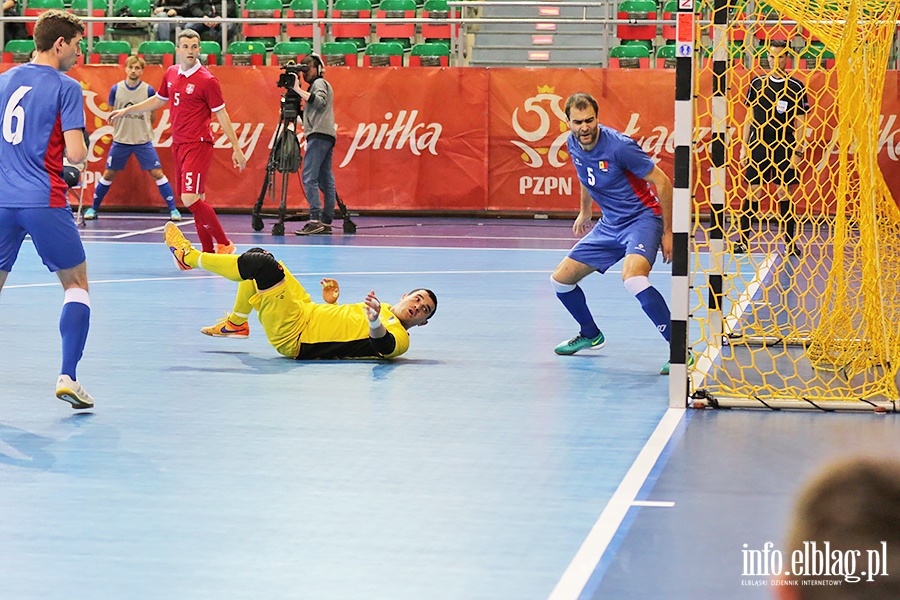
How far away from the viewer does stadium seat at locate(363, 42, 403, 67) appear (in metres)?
20.9

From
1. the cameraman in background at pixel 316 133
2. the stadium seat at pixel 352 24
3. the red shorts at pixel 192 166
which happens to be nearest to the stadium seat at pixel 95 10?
the stadium seat at pixel 352 24

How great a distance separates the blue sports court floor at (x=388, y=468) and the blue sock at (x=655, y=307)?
34cm

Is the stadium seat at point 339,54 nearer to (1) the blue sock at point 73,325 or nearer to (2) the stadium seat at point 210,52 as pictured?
(2) the stadium seat at point 210,52

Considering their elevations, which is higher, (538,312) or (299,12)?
(299,12)

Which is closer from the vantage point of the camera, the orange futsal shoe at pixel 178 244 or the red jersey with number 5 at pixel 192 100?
the orange futsal shoe at pixel 178 244

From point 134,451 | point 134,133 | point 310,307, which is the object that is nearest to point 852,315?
point 310,307

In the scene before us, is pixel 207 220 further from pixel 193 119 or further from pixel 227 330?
pixel 227 330

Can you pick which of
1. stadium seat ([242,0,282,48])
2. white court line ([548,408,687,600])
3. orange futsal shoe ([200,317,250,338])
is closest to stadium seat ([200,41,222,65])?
stadium seat ([242,0,282,48])

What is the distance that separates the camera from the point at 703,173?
18906 millimetres

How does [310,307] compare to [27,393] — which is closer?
[27,393]

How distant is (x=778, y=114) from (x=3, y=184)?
9683mm

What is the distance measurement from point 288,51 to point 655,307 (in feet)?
46.1

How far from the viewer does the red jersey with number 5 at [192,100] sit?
13.2 m

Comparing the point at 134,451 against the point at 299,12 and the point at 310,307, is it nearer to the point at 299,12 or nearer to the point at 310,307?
the point at 310,307
